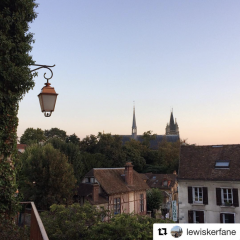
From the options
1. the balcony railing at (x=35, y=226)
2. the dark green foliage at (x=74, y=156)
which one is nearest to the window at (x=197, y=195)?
the dark green foliage at (x=74, y=156)

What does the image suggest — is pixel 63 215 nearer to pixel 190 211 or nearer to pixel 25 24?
pixel 25 24

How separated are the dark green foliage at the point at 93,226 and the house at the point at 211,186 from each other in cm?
1417

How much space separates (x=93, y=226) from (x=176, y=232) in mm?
2580

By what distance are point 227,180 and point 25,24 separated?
63.9 ft

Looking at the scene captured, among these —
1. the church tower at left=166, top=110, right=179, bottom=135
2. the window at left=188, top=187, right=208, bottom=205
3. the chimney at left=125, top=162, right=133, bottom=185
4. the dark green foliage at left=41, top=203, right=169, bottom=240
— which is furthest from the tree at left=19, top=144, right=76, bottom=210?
the church tower at left=166, top=110, right=179, bottom=135

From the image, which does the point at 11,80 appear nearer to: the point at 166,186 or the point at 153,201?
the point at 153,201

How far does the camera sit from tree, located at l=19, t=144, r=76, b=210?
81.3 ft

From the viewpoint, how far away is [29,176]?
84.3ft

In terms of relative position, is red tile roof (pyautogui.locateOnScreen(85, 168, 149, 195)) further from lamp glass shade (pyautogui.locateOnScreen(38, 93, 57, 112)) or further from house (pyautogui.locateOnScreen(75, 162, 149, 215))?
lamp glass shade (pyautogui.locateOnScreen(38, 93, 57, 112))

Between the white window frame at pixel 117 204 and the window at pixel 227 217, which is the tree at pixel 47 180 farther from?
the window at pixel 227 217

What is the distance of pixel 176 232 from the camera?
8336 millimetres

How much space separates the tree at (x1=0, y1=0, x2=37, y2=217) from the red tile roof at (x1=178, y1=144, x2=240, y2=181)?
1891cm

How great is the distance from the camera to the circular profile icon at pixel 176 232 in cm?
821

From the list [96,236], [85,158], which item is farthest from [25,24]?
[85,158]
